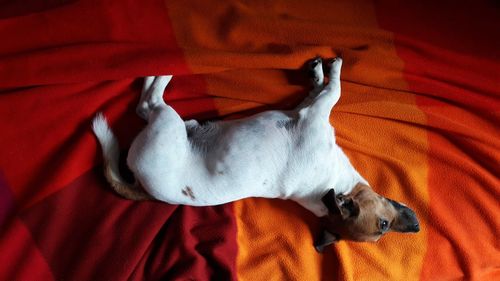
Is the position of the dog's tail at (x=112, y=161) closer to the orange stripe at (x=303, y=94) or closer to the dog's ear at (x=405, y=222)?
the orange stripe at (x=303, y=94)

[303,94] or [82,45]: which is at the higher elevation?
[82,45]

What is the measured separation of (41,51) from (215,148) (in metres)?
0.80

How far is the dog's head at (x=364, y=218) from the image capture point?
1992 mm

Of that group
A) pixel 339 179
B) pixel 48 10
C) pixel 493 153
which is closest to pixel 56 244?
pixel 48 10

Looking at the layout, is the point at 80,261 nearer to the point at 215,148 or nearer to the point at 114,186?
the point at 114,186

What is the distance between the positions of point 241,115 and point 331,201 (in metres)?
0.56

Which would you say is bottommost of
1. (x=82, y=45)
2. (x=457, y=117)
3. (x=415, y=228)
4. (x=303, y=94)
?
(x=415, y=228)

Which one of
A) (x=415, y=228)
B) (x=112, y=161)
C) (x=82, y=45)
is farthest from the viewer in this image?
(x=415, y=228)

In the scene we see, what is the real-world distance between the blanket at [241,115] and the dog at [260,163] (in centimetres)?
8

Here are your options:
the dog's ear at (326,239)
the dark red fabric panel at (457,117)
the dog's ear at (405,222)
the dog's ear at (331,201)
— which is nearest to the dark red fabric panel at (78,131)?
the dog's ear at (326,239)

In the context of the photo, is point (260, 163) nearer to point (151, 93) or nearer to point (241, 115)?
point (241, 115)

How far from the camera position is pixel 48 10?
1860mm

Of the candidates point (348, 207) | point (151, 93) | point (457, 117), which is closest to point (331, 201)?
point (348, 207)

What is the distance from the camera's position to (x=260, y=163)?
1.88m
